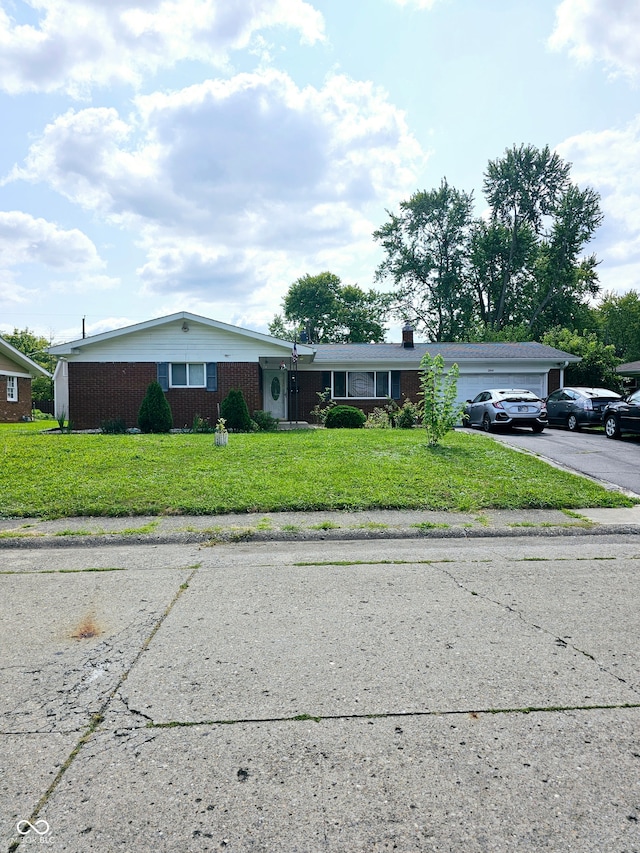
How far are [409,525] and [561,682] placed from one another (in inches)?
159

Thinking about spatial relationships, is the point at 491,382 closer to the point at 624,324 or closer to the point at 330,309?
the point at 330,309

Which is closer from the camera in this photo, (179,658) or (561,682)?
(561,682)

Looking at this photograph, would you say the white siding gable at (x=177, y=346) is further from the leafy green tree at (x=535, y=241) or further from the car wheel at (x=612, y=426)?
the leafy green tree at (x=535, y=241)

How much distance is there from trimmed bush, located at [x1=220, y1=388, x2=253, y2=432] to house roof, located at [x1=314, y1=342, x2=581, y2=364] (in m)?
6.23

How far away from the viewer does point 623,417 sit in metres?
16.1

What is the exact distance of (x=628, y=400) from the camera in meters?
16.3

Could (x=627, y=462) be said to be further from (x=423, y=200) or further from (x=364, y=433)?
(x=423, y=200)

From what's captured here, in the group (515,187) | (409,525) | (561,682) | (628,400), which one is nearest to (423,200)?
(515,187)

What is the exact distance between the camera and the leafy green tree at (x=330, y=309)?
193 ft

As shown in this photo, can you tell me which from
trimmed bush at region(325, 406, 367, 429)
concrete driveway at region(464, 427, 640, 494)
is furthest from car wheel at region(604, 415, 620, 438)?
trimmed bush at region(325, 406, 367, 429)

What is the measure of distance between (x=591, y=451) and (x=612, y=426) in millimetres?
3463

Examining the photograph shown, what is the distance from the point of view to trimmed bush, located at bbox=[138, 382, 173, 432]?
19.4m

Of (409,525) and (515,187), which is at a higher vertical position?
(515,187)

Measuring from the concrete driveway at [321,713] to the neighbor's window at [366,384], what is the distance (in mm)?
20613
